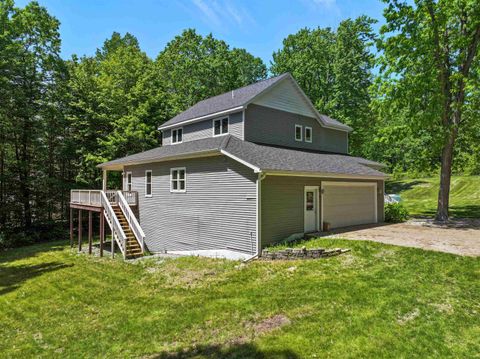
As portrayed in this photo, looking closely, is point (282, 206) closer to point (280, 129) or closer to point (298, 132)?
point (280, 129)

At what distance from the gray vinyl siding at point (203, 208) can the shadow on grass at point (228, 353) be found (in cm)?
575

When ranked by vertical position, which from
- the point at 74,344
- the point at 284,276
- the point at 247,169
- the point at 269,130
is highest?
the point at 269,130

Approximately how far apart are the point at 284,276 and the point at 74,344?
217 inches

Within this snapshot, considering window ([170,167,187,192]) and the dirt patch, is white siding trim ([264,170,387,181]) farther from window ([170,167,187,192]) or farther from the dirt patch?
the dirt patch

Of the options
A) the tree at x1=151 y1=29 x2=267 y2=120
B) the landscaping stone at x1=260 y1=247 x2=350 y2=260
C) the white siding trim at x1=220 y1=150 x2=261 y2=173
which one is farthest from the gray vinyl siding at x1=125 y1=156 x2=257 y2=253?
the tree at x1=151 y1=29 x2=267 y2=120

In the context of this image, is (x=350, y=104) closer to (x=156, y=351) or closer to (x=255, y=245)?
(x=255, y=245)

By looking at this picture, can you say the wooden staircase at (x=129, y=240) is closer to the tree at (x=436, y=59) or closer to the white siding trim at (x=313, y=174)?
the white siding trim at (x=313, y=174)

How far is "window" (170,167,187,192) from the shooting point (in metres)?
14.6

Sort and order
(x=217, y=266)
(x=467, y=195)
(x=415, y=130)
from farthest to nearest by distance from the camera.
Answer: (x=467, y=195), (x=415, y=130), (x=217, y=266)

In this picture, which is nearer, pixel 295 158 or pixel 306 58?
pixel 295 158

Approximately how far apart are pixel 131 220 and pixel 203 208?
4848 mm

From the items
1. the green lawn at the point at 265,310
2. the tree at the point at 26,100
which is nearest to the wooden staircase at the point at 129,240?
the green lawn at the point at 265,310

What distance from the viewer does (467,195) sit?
34750mm

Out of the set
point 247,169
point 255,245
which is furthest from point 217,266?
point 247,169
